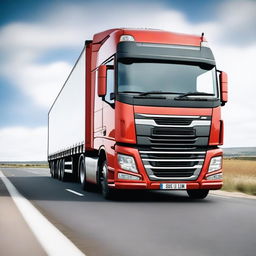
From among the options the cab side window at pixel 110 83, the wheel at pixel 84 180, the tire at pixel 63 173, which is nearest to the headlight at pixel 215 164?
the cab side window at pixel 110 83

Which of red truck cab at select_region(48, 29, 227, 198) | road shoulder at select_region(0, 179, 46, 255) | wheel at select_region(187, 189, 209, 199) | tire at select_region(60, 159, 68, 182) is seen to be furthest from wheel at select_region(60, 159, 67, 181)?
road shoulder at select_region(0, 179, 46, 255)

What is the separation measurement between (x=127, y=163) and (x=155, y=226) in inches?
152

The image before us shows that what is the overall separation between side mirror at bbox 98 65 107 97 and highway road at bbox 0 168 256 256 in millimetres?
2446

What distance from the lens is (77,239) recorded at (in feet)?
21.4

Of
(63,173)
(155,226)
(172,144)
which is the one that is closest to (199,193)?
(172,144)

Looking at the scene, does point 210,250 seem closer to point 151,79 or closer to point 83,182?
point 151,79

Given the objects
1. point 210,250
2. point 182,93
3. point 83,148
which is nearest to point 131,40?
point 182,93

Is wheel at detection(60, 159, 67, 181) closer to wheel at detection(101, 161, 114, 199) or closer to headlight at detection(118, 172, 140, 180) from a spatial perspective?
wheel at detection(101, 161, 114, 199)

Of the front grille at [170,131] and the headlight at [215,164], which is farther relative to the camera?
the headlight at [215,164]

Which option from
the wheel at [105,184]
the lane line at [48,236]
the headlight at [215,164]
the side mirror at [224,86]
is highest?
the side mirror at [224,86]

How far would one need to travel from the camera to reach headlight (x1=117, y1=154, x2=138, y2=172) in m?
11.5

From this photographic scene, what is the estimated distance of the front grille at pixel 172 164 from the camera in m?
11.6

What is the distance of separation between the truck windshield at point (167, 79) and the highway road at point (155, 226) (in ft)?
8.03

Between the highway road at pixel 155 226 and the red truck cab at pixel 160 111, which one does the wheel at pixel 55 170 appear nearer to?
the red truck cab at pixel 160 111
